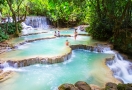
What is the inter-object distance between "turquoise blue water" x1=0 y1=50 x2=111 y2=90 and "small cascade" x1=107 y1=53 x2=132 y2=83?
2.67 ft

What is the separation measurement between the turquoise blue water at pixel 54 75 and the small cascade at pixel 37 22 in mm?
15392

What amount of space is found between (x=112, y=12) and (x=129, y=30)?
195cm

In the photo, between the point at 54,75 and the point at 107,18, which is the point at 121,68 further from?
the point at 107,18

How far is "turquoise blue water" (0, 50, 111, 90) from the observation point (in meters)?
8.30

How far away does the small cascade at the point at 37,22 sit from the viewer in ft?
85.1

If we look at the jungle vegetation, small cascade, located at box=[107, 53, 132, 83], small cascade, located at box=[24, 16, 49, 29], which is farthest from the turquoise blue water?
small cascade, located at box=[24, 16, 49, 29]

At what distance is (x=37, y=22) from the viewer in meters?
26.5

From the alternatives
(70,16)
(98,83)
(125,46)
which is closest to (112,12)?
(125,46)

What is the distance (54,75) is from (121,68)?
4.52 meters

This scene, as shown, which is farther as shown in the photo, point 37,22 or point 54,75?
point 37,22

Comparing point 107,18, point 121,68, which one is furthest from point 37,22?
point 121,68

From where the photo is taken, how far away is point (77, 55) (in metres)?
13.1

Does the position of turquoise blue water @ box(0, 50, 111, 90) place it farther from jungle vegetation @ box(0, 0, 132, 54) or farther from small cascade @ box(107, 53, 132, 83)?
jungle vegetation @ box(0, 0, 132, 54)

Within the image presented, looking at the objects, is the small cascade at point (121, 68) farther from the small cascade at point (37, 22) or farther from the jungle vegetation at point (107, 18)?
the small cascade at point (37, 22)
